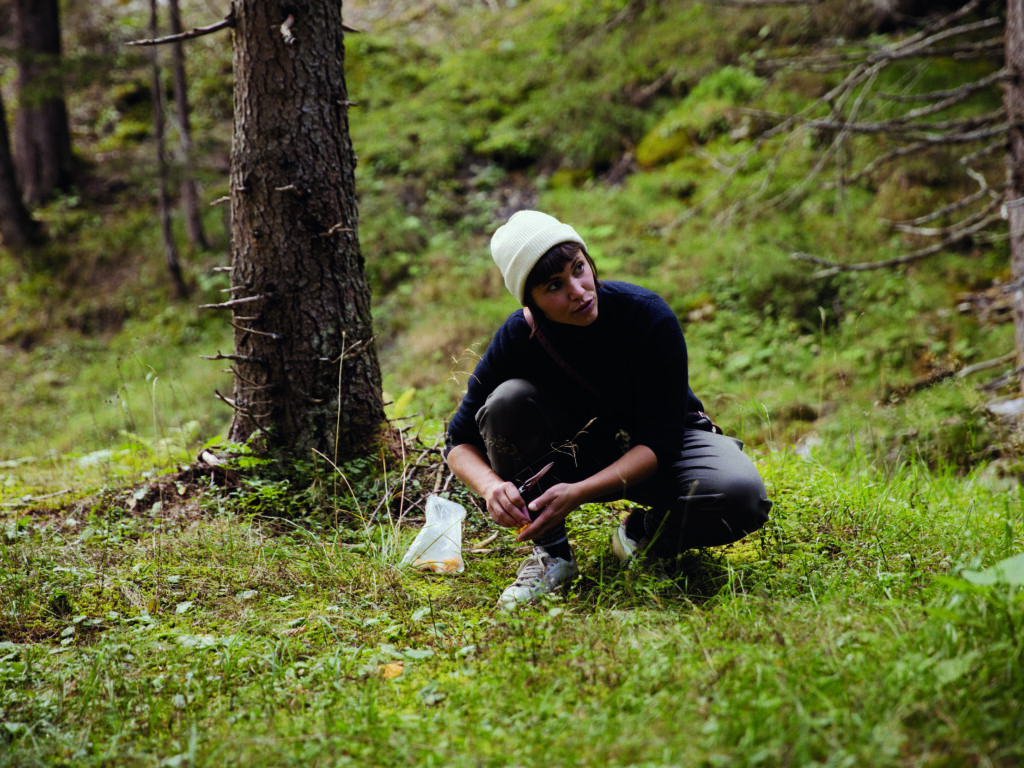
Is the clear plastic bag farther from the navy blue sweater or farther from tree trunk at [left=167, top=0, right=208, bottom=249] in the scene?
tree trunk at [left=167, top=0, right=208, bottom=249]

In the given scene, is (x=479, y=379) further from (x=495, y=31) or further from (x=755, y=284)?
(x=495, y=31)

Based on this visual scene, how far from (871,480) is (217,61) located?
1397cm

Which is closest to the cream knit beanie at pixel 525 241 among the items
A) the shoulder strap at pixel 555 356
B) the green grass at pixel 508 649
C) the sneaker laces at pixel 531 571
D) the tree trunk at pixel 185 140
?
the shoulder strap at pixel 555 356

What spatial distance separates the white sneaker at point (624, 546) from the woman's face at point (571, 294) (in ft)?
2.84

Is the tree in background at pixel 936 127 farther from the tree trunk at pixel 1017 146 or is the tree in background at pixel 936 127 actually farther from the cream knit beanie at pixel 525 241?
the cream knit beanie at pixel 525 241

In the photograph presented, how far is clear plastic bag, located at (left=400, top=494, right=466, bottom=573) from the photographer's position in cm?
264

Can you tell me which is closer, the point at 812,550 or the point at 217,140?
the point at 812,550

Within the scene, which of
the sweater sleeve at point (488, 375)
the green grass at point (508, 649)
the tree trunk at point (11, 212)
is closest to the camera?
the green grass at point (508, 649)

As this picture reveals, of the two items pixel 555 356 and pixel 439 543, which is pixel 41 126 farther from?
pixel 555 356

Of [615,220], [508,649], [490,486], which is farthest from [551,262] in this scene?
[615,220]

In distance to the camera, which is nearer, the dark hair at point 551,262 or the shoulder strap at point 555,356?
the dark hair at point 551,262

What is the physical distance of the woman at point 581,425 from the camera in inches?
89.2

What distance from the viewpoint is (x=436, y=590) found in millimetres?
2459

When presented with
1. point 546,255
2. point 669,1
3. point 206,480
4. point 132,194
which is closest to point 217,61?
point 132,194
